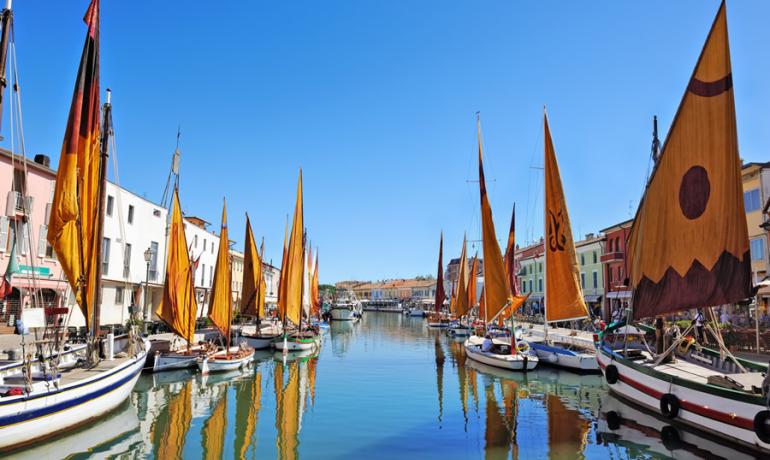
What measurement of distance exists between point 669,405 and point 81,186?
18238 millimetres

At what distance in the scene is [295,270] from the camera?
33062 mm

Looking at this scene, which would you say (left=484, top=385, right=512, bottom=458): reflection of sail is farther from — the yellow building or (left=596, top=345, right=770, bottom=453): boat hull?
the yellow building

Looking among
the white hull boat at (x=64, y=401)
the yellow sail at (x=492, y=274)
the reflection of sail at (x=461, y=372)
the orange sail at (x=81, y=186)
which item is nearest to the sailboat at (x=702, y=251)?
the reflection of sail at (x=461, y=372)

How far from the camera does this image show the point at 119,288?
1414 inches

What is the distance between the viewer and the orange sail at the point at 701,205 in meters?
12.8

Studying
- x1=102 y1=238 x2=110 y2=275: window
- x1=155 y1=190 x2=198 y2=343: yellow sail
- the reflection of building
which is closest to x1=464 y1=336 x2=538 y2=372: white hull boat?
x1=155 y1=190 x2=198 y2=343: yellow sail

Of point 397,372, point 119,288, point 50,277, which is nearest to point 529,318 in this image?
point 397,372

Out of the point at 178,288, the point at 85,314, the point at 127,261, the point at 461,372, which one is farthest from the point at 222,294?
the point at 127,261

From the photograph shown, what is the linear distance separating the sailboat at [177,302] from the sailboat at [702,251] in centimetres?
1932

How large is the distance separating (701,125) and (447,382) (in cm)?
1483

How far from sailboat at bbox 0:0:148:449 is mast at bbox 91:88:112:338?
59 millimetres

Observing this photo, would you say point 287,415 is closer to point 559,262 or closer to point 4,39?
point 4,39

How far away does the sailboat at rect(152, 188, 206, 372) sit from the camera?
23678mm

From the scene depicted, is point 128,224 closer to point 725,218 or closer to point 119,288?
point 119,288
